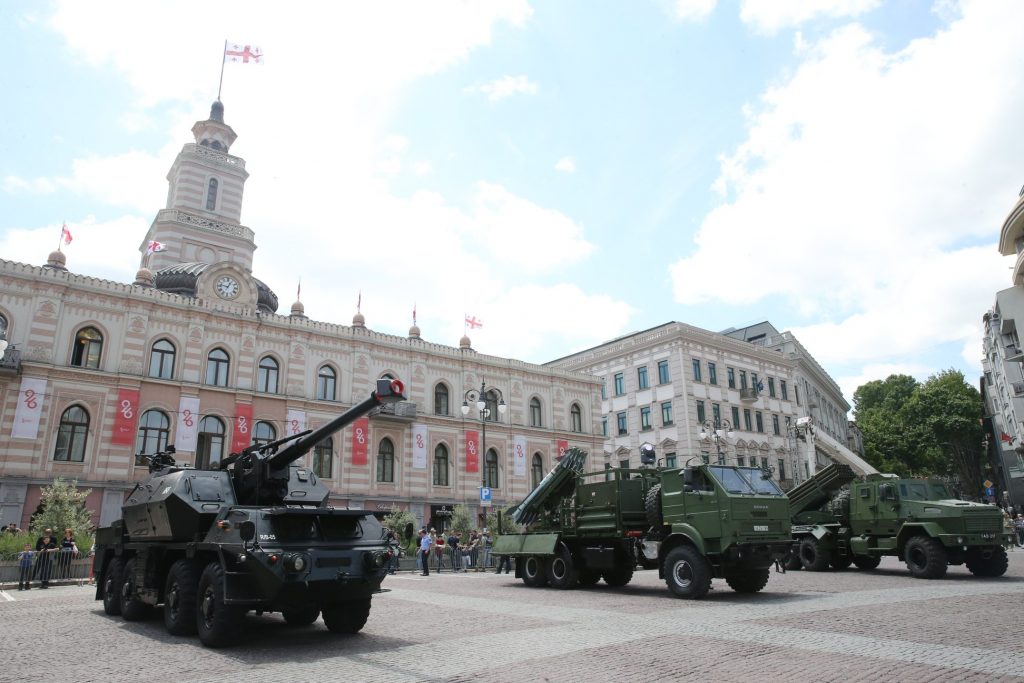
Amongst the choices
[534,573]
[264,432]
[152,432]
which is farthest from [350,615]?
[264,432]

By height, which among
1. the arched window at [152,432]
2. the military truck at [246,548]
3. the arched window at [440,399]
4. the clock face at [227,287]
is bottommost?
the military truck at [246,548]

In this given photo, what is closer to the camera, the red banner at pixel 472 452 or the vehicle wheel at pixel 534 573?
the vehicle wheel at pixel 534 573

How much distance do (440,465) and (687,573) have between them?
2473cm

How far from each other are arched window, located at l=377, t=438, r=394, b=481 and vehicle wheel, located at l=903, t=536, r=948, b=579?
23995mm

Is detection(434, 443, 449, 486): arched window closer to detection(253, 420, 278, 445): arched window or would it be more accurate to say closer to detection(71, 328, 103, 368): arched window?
detection(253, 420, 278, 445): arched window

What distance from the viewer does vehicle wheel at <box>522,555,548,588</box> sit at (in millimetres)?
17094

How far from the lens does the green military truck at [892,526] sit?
54.5ft

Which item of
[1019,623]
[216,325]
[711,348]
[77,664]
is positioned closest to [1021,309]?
[711,348]

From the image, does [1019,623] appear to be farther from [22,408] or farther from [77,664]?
[22,408]

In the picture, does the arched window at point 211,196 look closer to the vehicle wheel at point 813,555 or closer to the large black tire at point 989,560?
the vehicle wheel at point 813,555

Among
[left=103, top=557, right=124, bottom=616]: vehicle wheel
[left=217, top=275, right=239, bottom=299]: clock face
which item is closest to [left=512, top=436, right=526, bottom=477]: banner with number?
[left=217, top=275, right=239, bottom=299]: clock face

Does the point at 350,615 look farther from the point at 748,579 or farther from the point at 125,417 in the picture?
the point at 125,417

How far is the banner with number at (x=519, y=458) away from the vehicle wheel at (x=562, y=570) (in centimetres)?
2230

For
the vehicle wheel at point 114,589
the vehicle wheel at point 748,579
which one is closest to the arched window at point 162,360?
the vehicle wheel at point 114,589
